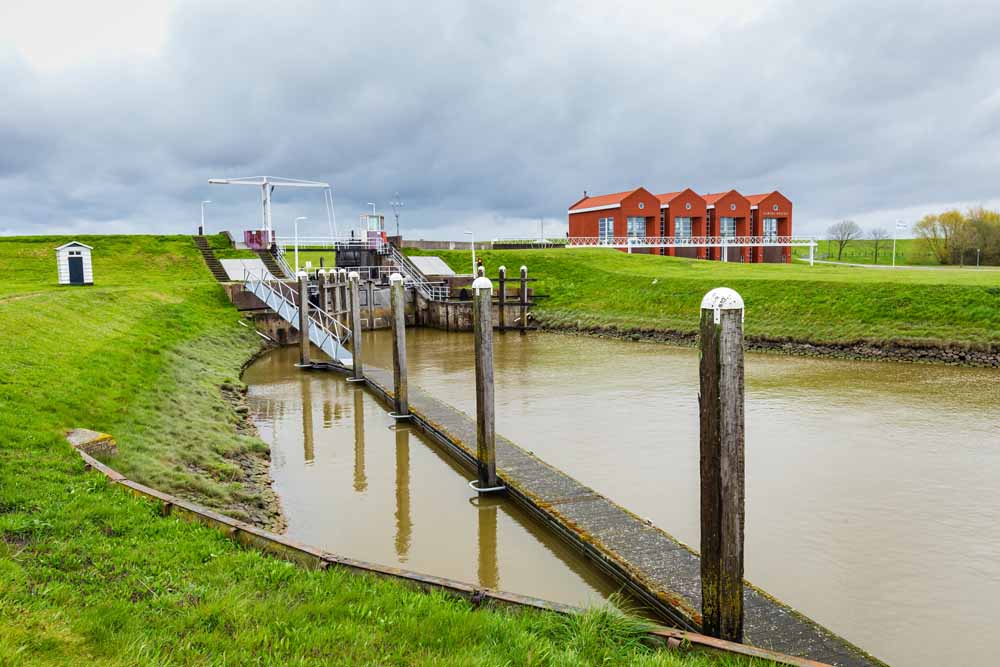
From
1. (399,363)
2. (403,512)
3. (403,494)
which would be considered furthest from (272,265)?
(403,512)

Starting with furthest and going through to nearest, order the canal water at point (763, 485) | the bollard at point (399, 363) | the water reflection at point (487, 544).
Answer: the bollard at point (399, 363)
the water reflection at point (487, 544)
the canal water at point (763, 485)

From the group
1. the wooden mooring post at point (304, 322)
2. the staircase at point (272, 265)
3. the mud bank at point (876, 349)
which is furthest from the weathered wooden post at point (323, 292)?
the mud bank at point (876, 349)

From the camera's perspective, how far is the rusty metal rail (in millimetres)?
4992

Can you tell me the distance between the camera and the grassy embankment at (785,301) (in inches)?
937

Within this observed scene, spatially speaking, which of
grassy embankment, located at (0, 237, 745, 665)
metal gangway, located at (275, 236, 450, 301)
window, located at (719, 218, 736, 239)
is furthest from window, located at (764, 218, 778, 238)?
grassy embankment, located at (0, 237, 745, 665)

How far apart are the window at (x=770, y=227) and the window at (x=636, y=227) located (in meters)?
12.1

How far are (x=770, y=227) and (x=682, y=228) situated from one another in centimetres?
923

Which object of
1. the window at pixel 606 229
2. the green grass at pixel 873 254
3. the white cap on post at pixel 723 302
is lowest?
the white cap on post at pixel 723 302

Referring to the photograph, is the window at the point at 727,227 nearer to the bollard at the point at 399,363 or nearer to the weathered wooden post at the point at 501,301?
the weathered wooden post at the point at 501,301

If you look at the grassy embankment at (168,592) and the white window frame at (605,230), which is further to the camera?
the white window frame at (605,230)

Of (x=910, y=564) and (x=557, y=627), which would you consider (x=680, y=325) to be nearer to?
(x=910, y=564)

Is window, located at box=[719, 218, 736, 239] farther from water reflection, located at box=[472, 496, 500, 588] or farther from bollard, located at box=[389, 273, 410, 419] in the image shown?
water reflection, located at box=[472, 496, 500, 588]

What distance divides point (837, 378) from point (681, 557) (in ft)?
47.3

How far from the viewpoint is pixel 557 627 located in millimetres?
5137
